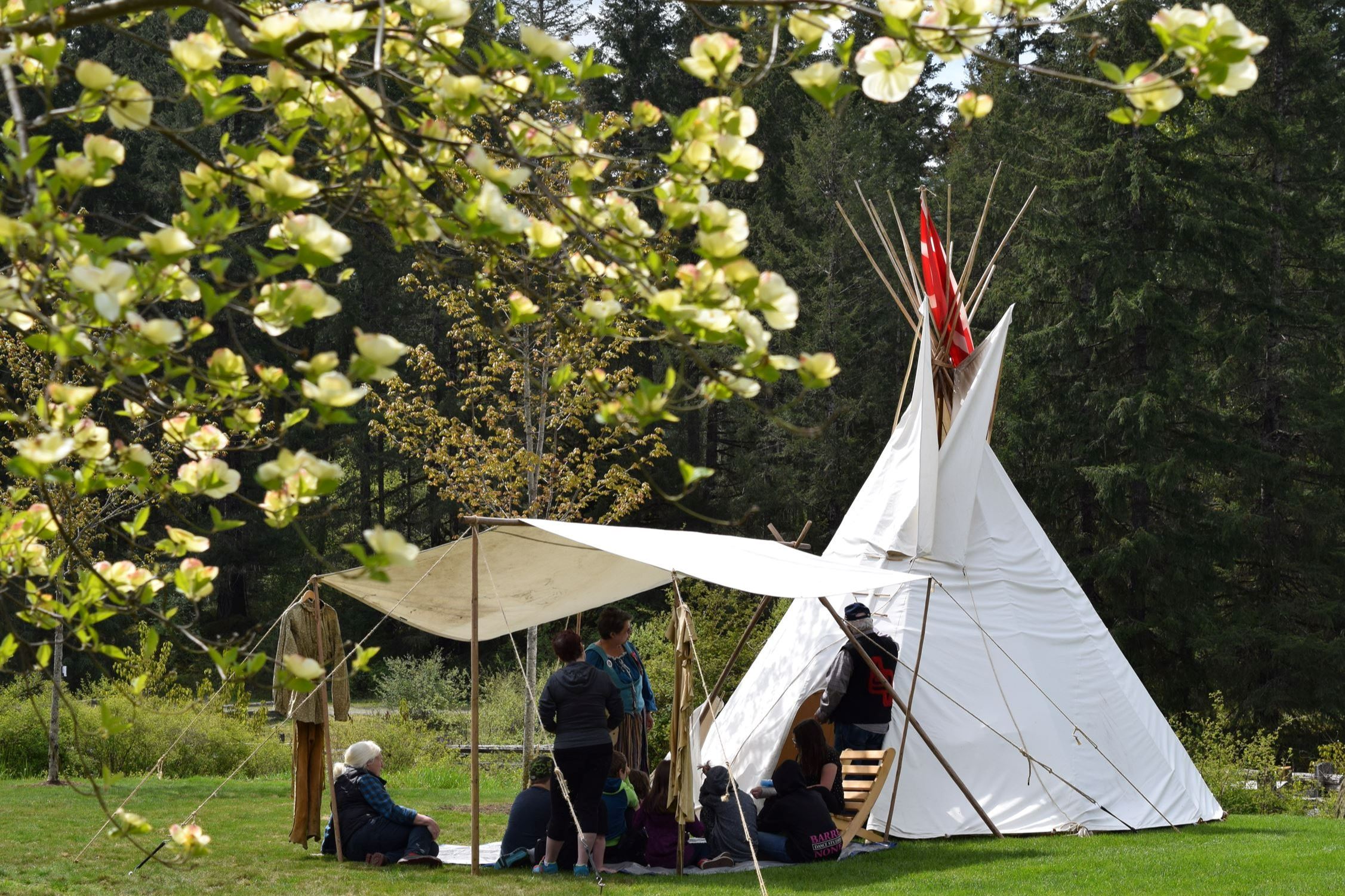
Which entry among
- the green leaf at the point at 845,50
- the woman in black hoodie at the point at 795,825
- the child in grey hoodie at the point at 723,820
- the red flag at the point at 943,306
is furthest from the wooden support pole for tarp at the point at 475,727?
the green leaf at the point at 845,50

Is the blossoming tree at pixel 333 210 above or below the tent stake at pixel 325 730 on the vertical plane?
above

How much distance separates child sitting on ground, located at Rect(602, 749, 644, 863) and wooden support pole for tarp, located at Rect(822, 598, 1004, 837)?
146 cm

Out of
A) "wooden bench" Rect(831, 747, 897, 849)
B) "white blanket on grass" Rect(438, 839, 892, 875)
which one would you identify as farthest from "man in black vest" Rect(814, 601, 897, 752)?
"white blanket on grass" Rect(438, 839, 892, 875)

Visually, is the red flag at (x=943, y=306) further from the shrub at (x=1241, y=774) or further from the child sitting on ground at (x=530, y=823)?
the child sitting on ground at (x=530, y=823)

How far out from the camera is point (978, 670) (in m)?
8.70

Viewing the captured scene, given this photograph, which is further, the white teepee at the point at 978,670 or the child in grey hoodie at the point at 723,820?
the white teepee at the point at 978,670

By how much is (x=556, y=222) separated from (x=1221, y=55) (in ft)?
3.95

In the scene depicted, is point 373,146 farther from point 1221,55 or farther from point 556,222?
point 1221,55

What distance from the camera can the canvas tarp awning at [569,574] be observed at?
6805mm

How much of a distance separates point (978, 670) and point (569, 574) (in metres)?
2.72

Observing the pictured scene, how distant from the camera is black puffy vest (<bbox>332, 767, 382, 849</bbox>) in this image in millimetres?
7305

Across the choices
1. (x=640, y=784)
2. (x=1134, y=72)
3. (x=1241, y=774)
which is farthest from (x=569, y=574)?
(x=1134, y=72)

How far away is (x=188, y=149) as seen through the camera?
6.97 ft

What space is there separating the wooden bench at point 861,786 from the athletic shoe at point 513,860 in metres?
1.79
